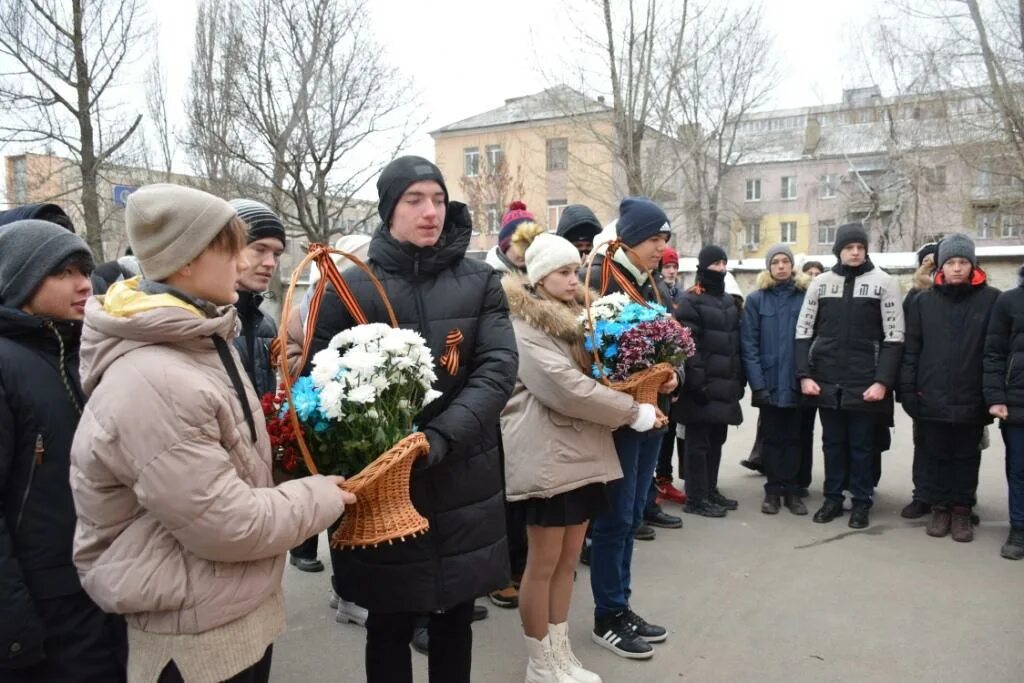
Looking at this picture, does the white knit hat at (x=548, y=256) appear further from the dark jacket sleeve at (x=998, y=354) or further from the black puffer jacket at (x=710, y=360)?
the dark jacket sleeve at (x=998, y=354)

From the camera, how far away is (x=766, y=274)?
6.25 m

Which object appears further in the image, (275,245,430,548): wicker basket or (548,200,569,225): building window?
(548,200,569,225): building window

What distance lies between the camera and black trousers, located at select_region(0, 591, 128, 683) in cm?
213

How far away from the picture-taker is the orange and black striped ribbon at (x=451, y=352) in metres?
2.55

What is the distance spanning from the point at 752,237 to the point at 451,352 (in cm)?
4439

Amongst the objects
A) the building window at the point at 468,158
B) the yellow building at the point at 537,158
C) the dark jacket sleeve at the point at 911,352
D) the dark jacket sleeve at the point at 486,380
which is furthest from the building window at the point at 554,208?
the dark jacket sleeve at the point at 486,380

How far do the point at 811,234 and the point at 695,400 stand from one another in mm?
41991

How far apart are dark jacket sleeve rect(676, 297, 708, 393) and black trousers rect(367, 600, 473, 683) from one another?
3515 millimetres

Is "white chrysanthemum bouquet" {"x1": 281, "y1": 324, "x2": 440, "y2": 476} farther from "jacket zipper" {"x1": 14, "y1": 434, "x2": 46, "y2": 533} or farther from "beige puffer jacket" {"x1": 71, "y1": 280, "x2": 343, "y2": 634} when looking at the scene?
"jacket zipper" {"x1": 14, "y1": 434, "x2": 46, "y2": 533}

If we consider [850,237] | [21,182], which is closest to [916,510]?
[850,237]

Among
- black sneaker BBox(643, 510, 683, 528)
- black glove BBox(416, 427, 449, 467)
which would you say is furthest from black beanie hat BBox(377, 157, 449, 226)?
black sneaker BBox(643, 510, 683, 528)

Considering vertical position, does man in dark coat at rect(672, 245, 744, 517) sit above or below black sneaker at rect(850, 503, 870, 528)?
above

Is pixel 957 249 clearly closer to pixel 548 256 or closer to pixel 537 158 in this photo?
pixel 548 256

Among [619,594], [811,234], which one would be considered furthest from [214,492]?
[811,234]
